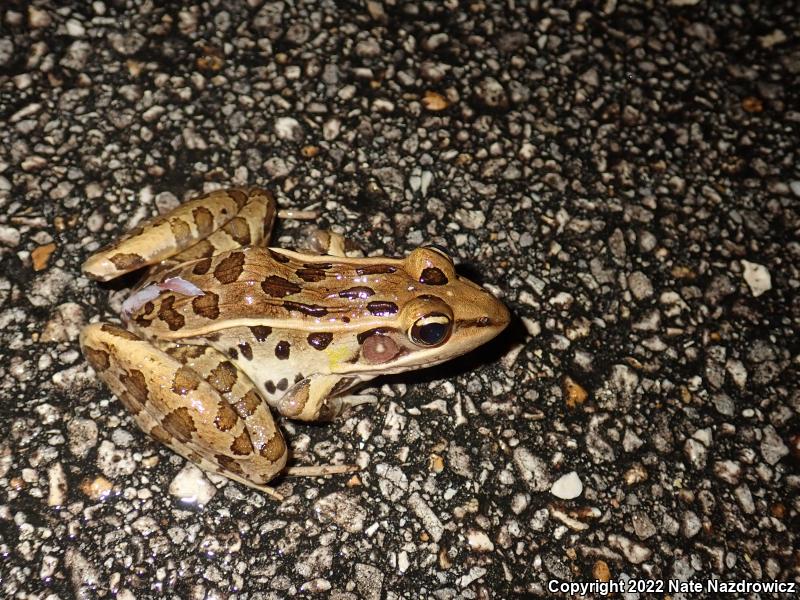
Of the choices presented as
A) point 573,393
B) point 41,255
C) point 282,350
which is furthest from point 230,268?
point 573,393

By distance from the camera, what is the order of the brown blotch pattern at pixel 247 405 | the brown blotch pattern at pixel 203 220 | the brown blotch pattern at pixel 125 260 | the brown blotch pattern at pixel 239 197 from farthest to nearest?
the brown blotch pattern at pixel 239 197 → the brown blotch pattern at pixel 203 220 → the brown blotch pattern at pixel 125 260 → the brown blotch pattern at pixel 247 405

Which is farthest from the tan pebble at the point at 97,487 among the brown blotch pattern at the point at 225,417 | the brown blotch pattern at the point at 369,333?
the brown blotch pattern at the point at 369,333

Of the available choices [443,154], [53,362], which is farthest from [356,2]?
[53,362]

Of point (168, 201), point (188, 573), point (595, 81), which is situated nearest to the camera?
point (188, 573)

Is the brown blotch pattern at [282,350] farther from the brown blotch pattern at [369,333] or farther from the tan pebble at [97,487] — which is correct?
the tan pebble at [97,487]

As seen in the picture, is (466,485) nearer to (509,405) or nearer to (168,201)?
(509,405)

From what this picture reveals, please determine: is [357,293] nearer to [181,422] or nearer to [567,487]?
[181,422]
